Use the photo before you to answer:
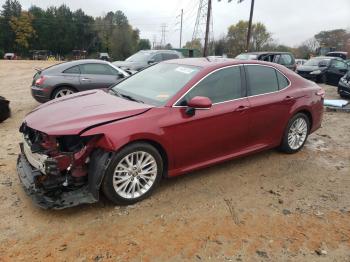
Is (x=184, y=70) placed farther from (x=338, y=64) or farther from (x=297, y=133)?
(x=338, y=64)

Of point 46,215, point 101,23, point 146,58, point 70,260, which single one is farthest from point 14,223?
point 101,23

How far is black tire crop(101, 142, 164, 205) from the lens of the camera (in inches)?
150

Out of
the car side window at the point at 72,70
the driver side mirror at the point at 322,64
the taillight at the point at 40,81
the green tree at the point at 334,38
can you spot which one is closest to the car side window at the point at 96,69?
the car side window at the point at 72,70

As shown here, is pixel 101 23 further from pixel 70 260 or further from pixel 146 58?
pixel 70 260

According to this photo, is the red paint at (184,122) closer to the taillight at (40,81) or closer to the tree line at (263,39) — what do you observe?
the taillight at (40,81)

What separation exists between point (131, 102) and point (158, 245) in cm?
183

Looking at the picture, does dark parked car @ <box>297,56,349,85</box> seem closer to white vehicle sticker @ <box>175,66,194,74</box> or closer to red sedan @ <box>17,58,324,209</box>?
red sedan @ <box>17,58,324,209</box>

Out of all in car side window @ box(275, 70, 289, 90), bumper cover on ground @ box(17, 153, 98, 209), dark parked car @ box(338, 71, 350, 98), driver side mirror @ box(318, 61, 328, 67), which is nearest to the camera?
bumper cover on ground @ box(17, 153, 98, 209)

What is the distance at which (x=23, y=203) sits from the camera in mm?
4055

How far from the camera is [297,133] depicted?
19.4 ft

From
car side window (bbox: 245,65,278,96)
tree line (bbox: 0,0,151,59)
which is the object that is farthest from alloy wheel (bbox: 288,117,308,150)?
tree line (bbox: 0,0,151,59)

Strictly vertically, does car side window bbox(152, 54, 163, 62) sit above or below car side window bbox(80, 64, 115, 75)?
above

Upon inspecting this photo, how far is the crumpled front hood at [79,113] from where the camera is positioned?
3779 mm

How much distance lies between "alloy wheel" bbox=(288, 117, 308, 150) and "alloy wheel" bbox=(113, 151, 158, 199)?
2.71 meters
